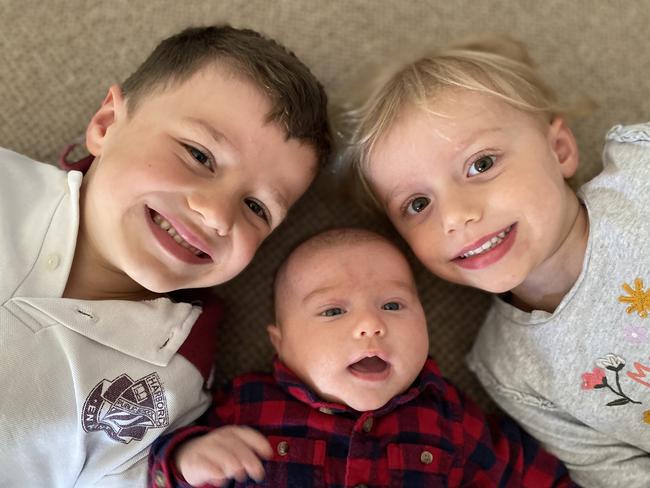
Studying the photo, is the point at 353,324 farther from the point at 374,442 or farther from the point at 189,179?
the point at 189,179

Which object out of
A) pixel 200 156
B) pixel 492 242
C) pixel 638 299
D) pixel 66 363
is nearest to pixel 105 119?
pixel 200 156

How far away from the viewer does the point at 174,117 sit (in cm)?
96

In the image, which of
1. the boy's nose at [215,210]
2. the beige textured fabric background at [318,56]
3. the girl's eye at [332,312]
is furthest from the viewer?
the beige textured fabric background at [318,56]

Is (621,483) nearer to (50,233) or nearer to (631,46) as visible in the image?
(631,46)

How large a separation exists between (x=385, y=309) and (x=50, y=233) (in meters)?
0.54

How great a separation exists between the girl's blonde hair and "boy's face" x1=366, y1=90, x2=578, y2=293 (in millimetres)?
18

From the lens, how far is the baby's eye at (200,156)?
96 cm

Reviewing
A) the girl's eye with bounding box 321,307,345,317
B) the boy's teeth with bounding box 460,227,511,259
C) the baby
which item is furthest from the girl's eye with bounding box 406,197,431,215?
the girl's eye with bounding box 321,307,345,317

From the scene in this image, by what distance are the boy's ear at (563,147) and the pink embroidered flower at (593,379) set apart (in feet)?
1.10

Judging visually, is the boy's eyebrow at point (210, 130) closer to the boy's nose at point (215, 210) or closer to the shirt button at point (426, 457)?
the boy's nose at point (215, 210)

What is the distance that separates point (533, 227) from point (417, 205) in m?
0.19

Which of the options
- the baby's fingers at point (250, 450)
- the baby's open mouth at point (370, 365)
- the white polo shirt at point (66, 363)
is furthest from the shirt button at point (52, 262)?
the baby's open mouth at point (370, 365)

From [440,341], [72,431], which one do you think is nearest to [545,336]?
[440,341]

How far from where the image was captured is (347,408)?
1017 mm
